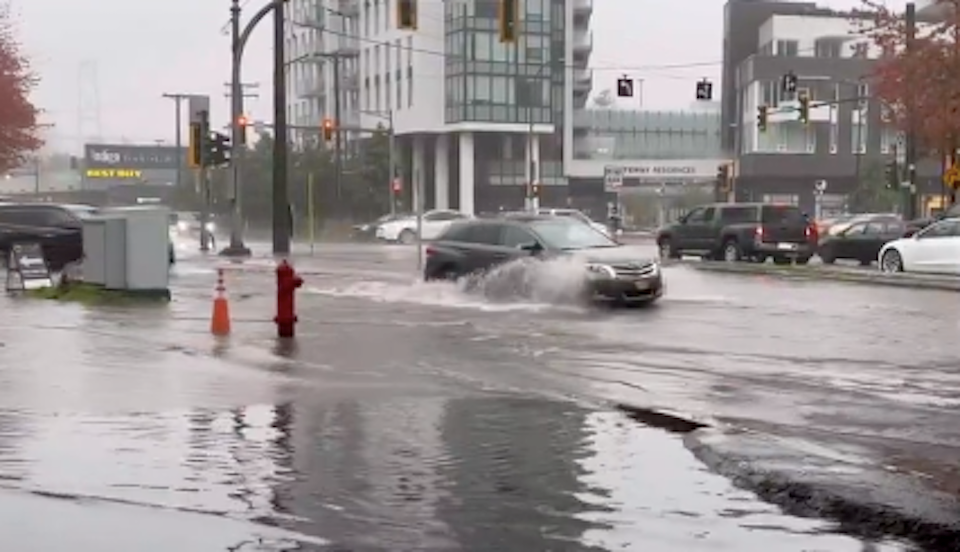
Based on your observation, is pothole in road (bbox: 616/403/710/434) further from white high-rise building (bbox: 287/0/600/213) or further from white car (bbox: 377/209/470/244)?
white high-rise building (bbox: 287/0/600/213)

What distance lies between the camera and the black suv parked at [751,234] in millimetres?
34844

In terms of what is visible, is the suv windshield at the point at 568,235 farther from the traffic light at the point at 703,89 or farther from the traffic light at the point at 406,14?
the traffic light at the point at 703,89

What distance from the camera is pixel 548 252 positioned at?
21578 millimetres

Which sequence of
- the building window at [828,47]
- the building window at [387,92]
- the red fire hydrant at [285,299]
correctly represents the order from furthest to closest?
the building window at [828,47] < the building window at [387,92] < the red fire hydrant at [285,299]

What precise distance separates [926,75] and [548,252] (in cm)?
1787

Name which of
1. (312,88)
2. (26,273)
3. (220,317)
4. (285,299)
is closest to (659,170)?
(312,88)

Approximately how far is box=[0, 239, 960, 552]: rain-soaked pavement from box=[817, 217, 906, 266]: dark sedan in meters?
17.1

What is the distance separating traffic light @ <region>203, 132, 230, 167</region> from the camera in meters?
39.4

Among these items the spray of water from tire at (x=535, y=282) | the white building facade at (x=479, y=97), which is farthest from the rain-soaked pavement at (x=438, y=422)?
the white building facade at (x=479, y=97)

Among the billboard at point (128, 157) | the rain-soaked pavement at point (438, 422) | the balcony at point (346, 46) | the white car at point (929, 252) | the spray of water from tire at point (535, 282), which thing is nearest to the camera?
the rain-soaked pavement at point (438, 422)

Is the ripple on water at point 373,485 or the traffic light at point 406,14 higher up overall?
the traffic light at point 406,14

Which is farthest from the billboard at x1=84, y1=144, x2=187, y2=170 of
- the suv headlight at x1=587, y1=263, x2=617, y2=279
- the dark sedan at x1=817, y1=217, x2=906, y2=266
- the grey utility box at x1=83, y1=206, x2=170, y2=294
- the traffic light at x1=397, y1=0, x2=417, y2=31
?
the suv headlight at x1=587, y1=263, x2=617, y2=279

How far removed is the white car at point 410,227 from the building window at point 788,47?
40.1 m

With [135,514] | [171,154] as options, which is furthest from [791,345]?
[171,154]
